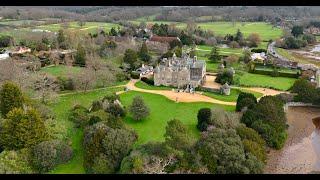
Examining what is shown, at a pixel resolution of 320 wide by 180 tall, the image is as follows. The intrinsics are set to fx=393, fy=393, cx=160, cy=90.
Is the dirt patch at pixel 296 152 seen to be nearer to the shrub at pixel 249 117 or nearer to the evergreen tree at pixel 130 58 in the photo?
the shrub at pixel 249 117

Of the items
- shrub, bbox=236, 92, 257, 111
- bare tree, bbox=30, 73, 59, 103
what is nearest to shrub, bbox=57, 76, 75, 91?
bare tree, bbox=30, 73, 59, 103

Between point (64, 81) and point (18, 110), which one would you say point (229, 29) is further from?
point (18, 110)

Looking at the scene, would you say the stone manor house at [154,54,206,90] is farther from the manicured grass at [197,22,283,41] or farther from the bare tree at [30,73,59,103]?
the manicured grass at [197,22,283,41]

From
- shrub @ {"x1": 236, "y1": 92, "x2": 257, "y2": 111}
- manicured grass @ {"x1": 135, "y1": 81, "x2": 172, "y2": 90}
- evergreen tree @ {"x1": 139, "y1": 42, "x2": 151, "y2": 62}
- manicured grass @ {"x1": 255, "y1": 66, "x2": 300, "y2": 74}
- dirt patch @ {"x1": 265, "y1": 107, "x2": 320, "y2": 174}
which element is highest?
evergreen tree @ {"x1": 139, "y1": 42, "x2": 151, "y2": 62}

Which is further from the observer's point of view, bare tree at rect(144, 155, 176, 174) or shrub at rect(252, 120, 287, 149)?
shrub at rect(252, 120, 287, 149)

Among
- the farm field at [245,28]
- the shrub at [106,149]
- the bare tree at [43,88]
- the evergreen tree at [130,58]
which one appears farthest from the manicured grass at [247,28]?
the shrub at [106,149]
